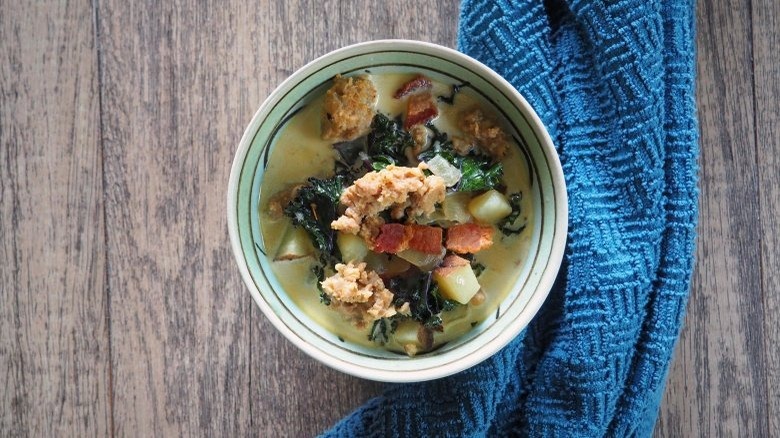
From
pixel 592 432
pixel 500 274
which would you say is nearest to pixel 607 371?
pixel 592 432

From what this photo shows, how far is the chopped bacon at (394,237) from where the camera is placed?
1.40 metres

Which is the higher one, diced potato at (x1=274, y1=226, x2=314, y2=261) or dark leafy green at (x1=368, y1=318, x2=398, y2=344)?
diced potato at (x1=274, y1=226, x2=314, y2=261)

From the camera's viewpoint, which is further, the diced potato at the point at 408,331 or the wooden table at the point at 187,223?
the wooden table at the point at 187,223

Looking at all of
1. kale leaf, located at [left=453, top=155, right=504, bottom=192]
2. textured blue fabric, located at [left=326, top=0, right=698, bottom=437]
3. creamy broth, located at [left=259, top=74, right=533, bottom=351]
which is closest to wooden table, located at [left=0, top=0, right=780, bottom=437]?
textured blue fabric, located at [left=326, top=0, right=698, bottom=437]

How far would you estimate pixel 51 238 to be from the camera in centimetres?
178

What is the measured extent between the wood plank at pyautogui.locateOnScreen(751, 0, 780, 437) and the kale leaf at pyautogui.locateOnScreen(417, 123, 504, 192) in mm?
762

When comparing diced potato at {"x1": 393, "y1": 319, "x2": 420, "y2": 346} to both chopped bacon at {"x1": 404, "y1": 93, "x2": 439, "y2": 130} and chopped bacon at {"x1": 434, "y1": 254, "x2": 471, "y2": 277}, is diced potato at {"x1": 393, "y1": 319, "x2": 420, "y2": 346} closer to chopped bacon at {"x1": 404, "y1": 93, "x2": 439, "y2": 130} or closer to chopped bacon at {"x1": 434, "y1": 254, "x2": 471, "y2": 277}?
chopped bacon at {"x1": 434, "y1": 254, "x2": 471, "y2": 277}

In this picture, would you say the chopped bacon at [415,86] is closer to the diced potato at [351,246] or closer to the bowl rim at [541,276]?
the bowl rim at [541,276]

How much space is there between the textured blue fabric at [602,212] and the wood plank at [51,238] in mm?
743

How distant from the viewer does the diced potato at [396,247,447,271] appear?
142cm

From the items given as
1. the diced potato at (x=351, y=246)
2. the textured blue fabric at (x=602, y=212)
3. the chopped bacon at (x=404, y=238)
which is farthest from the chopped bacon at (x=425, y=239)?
the textured blue fabric at (x=602, y=212)

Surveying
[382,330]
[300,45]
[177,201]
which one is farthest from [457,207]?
[177,201]

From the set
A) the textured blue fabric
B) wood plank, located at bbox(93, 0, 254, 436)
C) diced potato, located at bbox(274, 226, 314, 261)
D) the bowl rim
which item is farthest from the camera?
wood plank, located at bbox(93, 0, 254, 436)

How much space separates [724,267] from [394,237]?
0.91 metres
